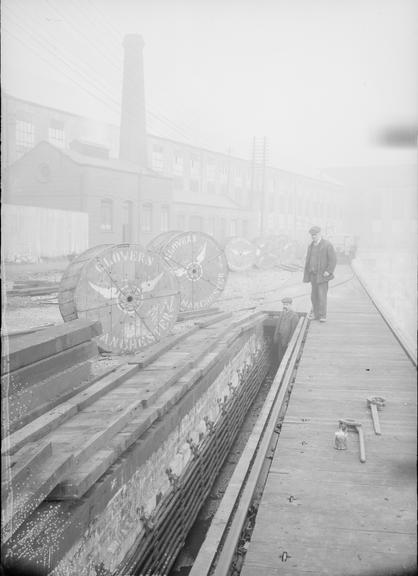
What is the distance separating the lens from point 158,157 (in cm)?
4259

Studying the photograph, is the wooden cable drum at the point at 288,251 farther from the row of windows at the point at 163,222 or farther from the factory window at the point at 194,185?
the factory window at the point at 194,185

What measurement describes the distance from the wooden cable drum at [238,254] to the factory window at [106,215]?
20.2 ft

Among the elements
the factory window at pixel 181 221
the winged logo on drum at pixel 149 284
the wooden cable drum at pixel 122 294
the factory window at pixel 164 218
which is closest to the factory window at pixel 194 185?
the factory window at pixel 181 221

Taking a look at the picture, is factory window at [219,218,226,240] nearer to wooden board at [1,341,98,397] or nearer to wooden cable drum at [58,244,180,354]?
wooden cable drum at [58,244,180,354]

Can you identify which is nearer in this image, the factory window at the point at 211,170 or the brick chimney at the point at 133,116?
the brick chimney at the point at 133,116

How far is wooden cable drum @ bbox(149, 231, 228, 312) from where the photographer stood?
1077cm

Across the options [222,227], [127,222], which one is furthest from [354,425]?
[222,227]

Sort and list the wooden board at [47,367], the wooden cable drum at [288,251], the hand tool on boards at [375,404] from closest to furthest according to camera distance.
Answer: the wooden board at [47,367]
the hand tool on boards at [375,404]
the wooden cable drum at [288,251]

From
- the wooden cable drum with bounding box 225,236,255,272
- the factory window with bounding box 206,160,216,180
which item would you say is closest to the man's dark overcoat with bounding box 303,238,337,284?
the wooden cable drum with bounding box 225,236,255,272

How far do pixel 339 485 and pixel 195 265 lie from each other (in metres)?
7.81

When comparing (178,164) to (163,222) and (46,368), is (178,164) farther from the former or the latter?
(46,368)

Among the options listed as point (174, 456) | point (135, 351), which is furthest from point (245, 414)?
point (174, 456)

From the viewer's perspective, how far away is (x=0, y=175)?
1.51m

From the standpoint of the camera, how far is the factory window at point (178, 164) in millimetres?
45819
